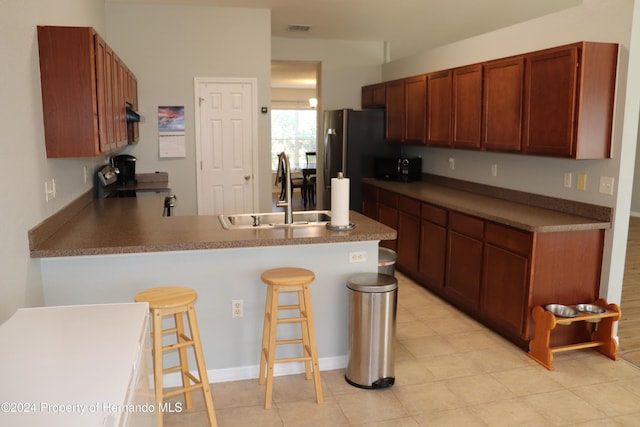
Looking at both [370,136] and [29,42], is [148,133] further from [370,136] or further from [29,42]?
[29,42]

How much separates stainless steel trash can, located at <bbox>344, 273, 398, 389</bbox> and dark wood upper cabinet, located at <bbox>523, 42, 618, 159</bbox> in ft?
5.22

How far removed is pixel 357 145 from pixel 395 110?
0.67 metres

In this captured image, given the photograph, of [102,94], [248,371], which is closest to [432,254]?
[248,371]

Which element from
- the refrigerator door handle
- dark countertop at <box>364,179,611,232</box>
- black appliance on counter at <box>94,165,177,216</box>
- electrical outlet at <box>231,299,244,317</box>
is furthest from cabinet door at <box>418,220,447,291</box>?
black appliance on counter at <box>94,165,177,216</box>

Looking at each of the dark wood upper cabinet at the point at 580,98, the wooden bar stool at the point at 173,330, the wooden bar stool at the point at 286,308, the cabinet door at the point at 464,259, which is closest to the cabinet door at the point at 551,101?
the dark wood upper cabinet at the point at 580,98

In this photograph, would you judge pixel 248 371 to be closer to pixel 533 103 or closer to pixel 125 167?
pixel 533 103

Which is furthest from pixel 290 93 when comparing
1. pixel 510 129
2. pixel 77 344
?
pixel 77 344

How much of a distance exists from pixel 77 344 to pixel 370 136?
17.8 ft

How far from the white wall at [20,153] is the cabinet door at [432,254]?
3090 millimetres

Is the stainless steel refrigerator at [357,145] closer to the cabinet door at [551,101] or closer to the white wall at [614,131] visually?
the white wall at [614,131]

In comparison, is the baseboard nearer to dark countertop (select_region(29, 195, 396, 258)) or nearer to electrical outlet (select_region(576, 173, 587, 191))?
dark countertop (select_region(29, 195, 396, 258))

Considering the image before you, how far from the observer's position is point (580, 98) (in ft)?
11.3

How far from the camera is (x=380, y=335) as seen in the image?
3.09m

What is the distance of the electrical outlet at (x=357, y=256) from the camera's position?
3.33 meters
